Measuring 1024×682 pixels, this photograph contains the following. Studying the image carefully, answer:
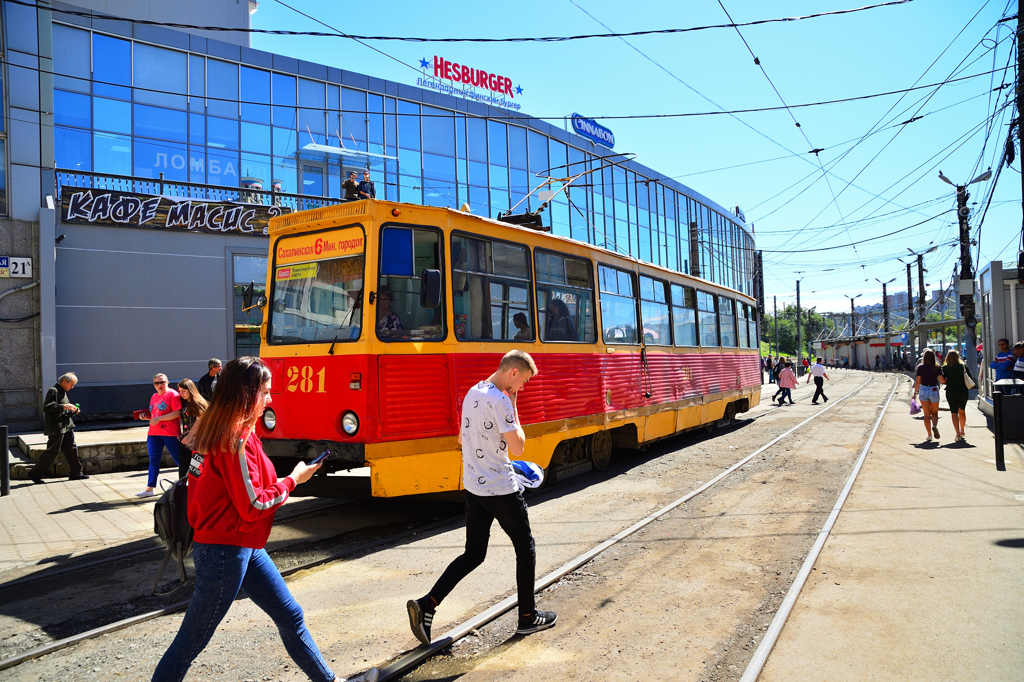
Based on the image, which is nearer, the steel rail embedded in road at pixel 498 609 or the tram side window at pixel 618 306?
the steel rail embedded in road at pixel 498 609

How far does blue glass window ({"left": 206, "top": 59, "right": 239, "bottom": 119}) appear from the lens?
21.9 metres

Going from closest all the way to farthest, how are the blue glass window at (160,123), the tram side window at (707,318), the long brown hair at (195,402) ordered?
the long brown hair at (195,402), the tram side window at (707,318), the blue glass window at (160,123)

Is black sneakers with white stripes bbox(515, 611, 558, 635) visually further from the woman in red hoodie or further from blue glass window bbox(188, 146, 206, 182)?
blue glass window bbox(188, 146, 206, 182)

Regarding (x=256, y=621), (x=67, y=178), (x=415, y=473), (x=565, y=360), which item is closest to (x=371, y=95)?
(x=67, y=178)

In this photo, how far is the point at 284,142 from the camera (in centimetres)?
2347

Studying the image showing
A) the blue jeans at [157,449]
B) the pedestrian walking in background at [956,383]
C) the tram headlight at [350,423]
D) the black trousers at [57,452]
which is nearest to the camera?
the tram headlight at [350,423]

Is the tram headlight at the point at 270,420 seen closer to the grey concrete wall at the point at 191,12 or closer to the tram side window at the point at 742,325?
the tram side window at the point at 742,325

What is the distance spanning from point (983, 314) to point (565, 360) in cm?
1518

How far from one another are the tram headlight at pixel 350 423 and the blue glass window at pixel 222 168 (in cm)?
1743

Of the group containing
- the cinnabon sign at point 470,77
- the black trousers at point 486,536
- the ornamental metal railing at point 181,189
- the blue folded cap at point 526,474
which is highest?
the cinnabon sign at point 470,77

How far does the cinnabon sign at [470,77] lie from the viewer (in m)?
30.1

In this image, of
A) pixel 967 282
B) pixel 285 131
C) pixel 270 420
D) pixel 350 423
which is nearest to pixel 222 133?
pixel 285 131

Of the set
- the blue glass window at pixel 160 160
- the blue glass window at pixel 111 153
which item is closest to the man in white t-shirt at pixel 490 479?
the blue glass window at pixel 111 153

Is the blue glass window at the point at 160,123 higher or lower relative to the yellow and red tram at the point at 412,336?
higher
